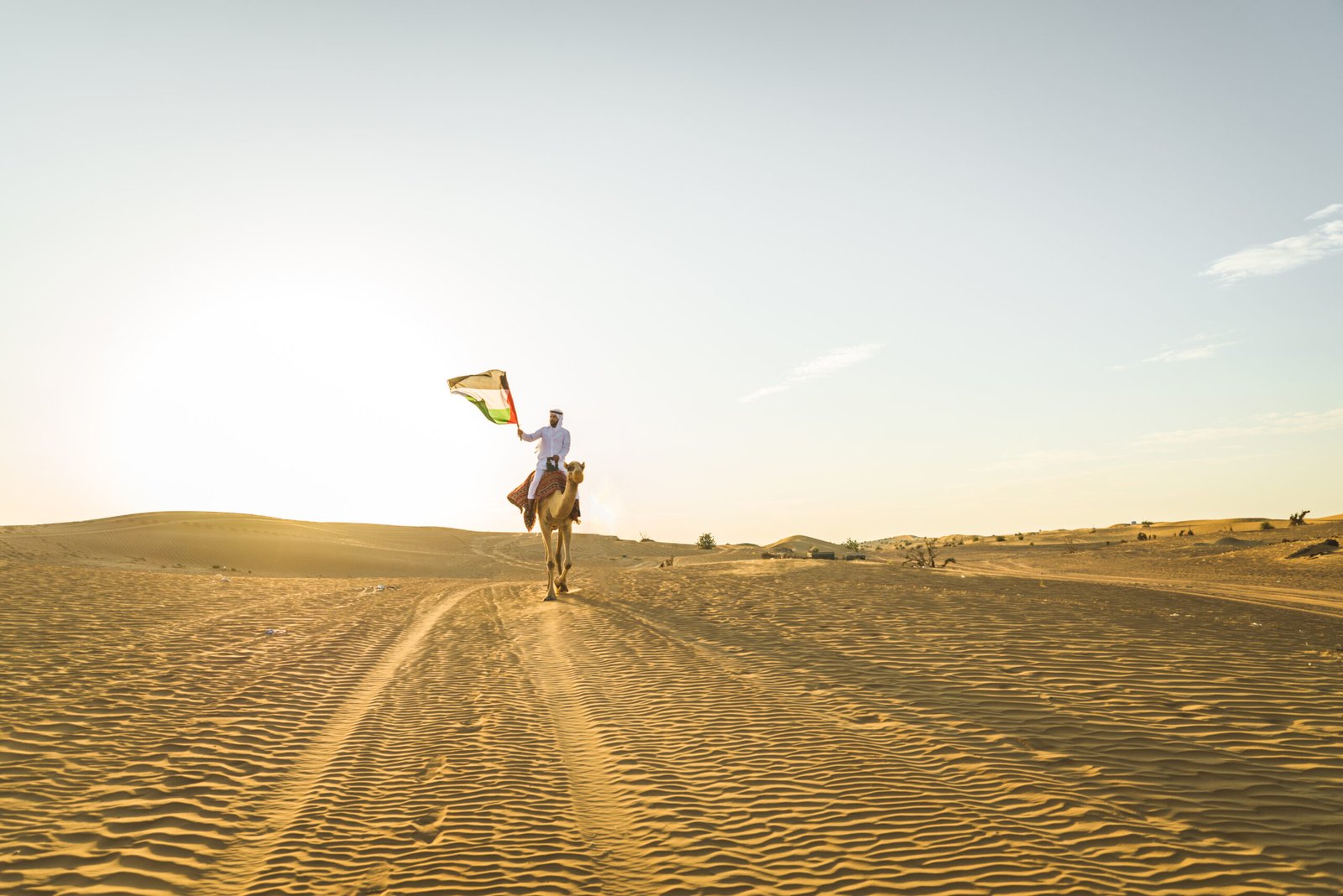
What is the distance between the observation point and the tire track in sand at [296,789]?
5.04 m

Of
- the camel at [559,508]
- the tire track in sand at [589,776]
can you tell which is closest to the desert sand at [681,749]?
the tire track in sand at [589,776]

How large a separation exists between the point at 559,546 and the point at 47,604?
32.3 ft

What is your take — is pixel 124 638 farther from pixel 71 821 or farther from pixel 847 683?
pixel 847 683

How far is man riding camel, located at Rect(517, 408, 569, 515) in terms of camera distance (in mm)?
17953

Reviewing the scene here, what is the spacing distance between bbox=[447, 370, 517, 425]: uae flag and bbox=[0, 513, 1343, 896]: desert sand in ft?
16.5

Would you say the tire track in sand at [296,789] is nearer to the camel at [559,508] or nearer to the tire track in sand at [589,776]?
the tire track in sand at [589,776]

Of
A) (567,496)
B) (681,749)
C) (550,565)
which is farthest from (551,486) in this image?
(681,749)

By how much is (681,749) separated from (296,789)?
3.29m

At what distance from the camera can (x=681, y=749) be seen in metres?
7.46

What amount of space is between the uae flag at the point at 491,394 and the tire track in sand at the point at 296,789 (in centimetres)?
732

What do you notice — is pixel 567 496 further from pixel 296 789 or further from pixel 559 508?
pixel 296 789

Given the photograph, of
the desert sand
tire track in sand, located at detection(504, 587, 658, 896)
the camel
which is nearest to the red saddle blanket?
the camel

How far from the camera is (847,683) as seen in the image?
31.8 feet

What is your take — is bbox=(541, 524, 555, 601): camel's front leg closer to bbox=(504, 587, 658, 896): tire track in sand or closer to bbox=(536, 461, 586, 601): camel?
bbox=(536, 461, 586, 601): camel
